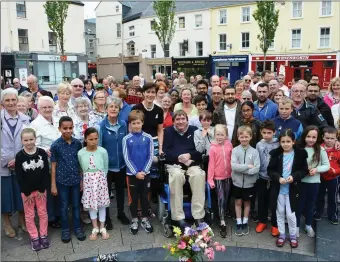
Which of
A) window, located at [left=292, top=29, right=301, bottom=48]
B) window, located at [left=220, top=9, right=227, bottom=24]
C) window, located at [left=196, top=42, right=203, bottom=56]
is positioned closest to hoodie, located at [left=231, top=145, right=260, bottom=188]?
window, located at [left=292, top=29, right=301, bottom=48]

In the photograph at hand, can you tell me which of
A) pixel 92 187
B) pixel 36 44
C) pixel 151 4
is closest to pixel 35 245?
pixel 92 187

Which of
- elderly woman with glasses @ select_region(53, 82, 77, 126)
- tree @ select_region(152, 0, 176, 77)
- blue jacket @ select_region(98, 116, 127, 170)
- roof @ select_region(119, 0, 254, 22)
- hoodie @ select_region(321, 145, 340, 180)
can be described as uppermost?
roof @ select_region(119, 0, 254, 22)

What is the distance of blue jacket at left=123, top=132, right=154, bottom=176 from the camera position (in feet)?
15.0

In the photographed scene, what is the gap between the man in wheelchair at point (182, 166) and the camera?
4.42 meters

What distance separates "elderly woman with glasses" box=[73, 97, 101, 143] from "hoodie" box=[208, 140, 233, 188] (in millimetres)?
1747

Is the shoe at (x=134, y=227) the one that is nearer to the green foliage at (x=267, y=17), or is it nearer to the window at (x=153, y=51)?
the green foliage at (x=267, y=17)

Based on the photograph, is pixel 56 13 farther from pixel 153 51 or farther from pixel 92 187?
pixel 92 187

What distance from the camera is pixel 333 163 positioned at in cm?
464

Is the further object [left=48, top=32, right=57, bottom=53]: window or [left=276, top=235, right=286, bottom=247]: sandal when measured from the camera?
[left=48, top=32, right=57, bottom=53]: window

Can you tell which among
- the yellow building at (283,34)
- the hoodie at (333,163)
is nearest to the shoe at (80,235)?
the hoodie at (333,163)

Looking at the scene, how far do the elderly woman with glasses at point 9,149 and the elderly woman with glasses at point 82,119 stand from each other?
0.70 m

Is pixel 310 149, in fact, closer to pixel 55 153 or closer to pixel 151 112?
pixel 151 112

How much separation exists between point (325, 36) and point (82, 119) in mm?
28313

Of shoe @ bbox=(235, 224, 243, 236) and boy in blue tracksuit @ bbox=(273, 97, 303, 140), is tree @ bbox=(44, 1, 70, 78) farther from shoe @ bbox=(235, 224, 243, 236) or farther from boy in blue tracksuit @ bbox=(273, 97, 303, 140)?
shoe @ bbox=(235, 224, 243, 236)
